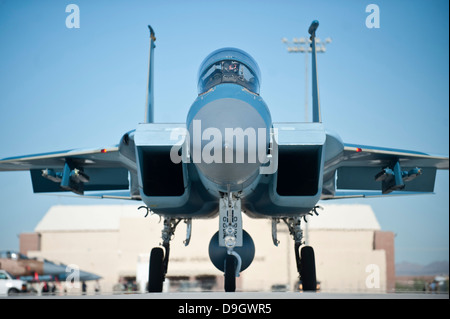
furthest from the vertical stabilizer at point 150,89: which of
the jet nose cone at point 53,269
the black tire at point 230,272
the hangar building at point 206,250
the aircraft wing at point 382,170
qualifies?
the hangar building at point 206,250

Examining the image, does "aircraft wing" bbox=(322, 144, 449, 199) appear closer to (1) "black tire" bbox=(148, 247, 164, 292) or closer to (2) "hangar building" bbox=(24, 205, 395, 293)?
(1) "black tire" bbox=(148, 247, 164, 292)

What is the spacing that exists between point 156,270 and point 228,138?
5.14 meters

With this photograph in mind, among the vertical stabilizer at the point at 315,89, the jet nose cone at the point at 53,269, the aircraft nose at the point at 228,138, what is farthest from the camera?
the jet nose cone at the point at 53,269

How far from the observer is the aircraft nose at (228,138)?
209 inches

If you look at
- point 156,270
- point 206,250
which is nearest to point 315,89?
point 156,270

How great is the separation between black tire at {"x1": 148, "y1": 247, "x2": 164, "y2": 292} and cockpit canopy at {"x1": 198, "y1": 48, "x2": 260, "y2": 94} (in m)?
3.90

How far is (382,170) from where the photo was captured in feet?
28.7

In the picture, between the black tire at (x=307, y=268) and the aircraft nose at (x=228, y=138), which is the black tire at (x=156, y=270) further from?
the aircraft nose at (x=228, y=138)

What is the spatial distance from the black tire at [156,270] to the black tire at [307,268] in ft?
8.65

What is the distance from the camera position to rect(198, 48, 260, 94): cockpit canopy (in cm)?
674

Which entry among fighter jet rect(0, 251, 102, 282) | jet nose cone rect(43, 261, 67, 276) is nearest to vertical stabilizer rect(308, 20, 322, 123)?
fighter jet rect(0, 251, 102, 282)

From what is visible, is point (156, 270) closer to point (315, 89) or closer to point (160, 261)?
point (160, 261)
